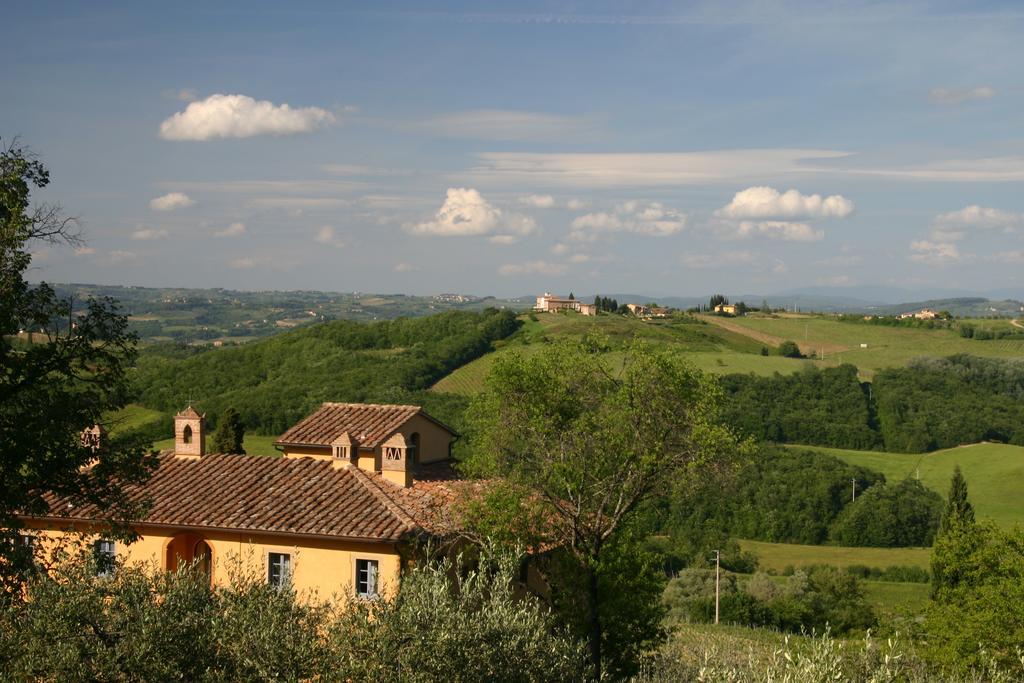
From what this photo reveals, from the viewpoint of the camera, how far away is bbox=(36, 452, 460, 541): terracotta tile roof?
20812mm

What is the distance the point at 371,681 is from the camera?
404 inches

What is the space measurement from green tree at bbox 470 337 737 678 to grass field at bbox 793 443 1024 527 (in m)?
57.8

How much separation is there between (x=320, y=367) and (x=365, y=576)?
3114 inches

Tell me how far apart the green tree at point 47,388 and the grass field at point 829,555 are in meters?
58.7

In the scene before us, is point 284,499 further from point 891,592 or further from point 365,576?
point 891,592

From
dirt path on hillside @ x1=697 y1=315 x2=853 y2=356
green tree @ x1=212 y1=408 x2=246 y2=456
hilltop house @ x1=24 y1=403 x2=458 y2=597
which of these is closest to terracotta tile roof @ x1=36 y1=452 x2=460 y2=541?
hilltop house @ x1=24 y1=403 x2=458 y2=597

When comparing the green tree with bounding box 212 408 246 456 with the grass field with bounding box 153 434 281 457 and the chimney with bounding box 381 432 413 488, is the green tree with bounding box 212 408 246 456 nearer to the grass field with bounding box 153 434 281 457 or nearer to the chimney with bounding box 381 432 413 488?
the grass field with bounding box 153 434 281 457

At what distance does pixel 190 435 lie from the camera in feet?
85.3

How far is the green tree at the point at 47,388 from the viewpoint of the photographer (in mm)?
13992

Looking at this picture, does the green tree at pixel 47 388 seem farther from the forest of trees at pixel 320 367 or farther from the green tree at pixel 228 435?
the forest of trees at pixel 320 367

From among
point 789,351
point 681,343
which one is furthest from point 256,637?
point 789,351

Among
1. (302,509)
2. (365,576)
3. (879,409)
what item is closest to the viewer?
(365,576)

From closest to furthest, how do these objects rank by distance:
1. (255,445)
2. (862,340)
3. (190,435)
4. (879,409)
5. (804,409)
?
(190,435) < (255,445) < (804,409) < (879,409) < (862,340)

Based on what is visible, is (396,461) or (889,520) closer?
(396,461)
